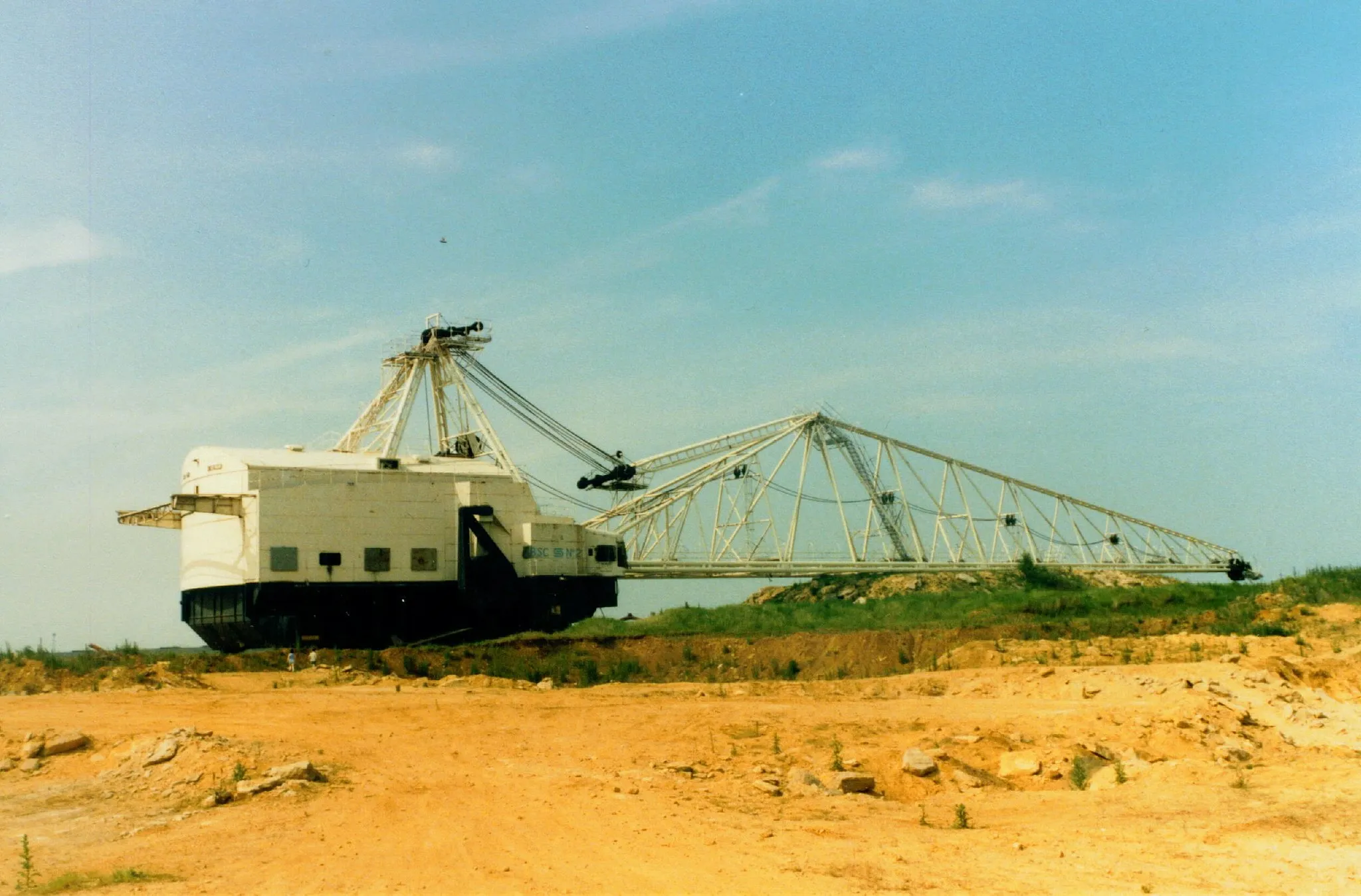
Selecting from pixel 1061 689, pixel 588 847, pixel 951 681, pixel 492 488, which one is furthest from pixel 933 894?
pixel 492 488

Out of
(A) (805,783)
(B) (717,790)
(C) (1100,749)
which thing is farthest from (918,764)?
(C) (1100,749)

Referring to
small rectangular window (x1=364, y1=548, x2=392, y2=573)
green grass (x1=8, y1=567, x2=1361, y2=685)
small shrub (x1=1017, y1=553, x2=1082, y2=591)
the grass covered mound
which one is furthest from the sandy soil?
small shrub (x1=1017, y1=553, x2=1082, y2=591)

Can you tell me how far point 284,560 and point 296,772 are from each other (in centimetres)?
3142

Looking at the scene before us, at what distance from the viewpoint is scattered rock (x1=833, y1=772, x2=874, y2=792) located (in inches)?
704

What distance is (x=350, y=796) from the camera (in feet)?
56.7

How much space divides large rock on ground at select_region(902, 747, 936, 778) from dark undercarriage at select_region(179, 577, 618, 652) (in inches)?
1315

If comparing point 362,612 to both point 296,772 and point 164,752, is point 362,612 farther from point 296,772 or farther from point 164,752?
point 296,772

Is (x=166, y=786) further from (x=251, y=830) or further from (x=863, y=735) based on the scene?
(x=863, y=735)

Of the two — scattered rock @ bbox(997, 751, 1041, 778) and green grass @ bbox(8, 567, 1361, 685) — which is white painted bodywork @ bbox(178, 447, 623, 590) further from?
scattered rock @ bbox(997, 751, 1041, 778)

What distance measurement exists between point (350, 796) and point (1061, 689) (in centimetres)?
1699

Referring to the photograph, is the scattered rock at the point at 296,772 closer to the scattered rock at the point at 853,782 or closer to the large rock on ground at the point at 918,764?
the scattered rock at the point at 853,782

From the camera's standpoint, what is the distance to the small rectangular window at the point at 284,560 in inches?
1868

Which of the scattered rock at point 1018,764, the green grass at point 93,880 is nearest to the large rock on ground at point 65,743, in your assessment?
the green grass at point 93,880

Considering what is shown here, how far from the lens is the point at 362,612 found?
4919cm
